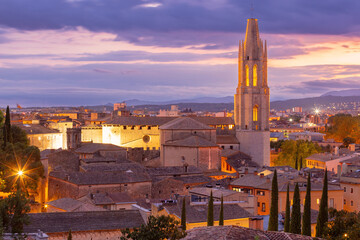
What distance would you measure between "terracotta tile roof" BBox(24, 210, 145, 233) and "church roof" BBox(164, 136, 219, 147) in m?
26.0

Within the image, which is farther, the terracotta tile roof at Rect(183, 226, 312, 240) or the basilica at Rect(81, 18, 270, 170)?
the basilica at Rect(81, 18, 270, 170)

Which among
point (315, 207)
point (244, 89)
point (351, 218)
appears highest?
point (244, 89)

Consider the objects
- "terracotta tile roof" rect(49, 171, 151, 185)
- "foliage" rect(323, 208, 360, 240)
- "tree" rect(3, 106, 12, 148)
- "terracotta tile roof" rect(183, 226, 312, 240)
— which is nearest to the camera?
"terracotta tile roof" rect(183, 226, 312, 240)

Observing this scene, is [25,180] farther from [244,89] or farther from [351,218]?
[244,89]

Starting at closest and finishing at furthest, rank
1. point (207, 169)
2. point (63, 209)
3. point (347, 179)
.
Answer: point (63, 209) < point (347, 179) < point (207, 169)

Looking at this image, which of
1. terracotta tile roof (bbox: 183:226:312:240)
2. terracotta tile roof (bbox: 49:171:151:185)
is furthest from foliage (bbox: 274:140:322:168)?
terracotta tile roof (bbox: 183:226:312:240)

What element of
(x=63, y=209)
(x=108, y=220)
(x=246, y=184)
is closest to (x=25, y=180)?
(x=63, y=209)

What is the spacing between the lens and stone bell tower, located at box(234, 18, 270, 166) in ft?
230

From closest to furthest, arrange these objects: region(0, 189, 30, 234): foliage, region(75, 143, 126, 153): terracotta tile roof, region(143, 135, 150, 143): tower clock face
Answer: region(0, 189, 30, 234): foliage
region(75, 143, 126, 153): terracotta tile roof
region(143, 135, 150, 143): tower clock face

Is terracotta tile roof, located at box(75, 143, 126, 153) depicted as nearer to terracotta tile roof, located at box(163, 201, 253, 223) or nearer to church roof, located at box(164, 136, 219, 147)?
church roof, located at box(164, 136, 219, 147)

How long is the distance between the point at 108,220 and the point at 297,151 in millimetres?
48547

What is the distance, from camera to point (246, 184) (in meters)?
44.4

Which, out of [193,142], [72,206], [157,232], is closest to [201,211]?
[72,206]

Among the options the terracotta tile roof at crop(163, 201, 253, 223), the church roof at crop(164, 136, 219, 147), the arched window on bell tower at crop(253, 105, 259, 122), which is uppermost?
the arched window on bell tower at crop(253, 105, 259, 122)
